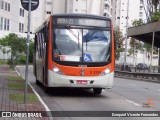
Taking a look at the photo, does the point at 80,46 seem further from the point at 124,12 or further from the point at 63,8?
the point at 124,12

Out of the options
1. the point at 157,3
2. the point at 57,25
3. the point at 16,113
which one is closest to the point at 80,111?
the point at 16,113

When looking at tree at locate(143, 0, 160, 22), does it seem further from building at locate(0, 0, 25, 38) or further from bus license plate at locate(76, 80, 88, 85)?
bus license plate at locate(76, 80, 88, 85)

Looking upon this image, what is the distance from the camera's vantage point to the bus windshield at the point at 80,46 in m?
18.4

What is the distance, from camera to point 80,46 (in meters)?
18.5

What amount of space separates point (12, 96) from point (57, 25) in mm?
4186

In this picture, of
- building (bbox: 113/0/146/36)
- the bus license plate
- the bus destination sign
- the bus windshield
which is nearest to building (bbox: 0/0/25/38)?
building (bbox: 113/0/146/36)

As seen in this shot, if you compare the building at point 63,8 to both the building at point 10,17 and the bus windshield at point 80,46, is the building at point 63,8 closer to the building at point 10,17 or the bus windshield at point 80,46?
the building at point 10,17

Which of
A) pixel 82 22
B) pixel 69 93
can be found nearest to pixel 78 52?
pixel 82 22

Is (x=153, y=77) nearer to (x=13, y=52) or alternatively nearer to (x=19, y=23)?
(x=13, y=52)

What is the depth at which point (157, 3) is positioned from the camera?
69.8 m

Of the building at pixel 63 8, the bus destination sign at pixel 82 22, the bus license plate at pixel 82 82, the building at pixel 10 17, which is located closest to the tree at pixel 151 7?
the building at pixel 10 17

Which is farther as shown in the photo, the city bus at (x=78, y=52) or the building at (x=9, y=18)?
the building at (x=9, y=18)

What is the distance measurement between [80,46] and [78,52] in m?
→ 0.27

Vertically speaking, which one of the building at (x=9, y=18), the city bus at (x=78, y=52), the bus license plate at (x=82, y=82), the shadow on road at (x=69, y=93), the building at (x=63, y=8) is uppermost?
Result: the building at (x=63, y=8)
